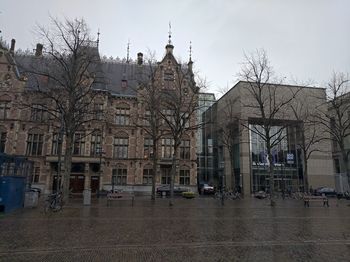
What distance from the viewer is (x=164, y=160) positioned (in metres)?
47.0

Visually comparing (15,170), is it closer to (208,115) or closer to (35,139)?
(35,139)

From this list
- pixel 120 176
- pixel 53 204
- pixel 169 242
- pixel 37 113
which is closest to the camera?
pixel 169 242

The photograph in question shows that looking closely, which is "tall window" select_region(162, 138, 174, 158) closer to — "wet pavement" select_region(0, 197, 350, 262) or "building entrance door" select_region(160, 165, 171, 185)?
"building entrance door" select_region(160, 165, 171, 185)

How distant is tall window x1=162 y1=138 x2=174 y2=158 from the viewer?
48278mm

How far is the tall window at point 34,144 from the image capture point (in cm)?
4444

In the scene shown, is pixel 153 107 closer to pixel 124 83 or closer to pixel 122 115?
pixel 122 115

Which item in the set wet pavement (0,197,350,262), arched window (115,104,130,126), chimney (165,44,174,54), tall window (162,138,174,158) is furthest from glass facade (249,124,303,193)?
wet pavement (0,197,350,262)

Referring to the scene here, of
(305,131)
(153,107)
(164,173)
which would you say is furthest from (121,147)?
(305,131)

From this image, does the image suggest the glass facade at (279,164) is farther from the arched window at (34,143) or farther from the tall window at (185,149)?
the arched window at (34,143)

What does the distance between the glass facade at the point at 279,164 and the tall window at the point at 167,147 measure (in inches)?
596

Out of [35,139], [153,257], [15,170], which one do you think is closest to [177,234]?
[153,257]

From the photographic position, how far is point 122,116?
160 ft

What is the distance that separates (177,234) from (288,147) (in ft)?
169

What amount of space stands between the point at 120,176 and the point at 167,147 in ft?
28.3
